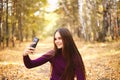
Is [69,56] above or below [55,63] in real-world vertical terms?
above

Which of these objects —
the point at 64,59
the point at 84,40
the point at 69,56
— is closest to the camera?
the point at 69,56

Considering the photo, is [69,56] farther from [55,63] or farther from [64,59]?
[55,63]

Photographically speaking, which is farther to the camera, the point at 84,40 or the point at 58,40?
the point at 84,40

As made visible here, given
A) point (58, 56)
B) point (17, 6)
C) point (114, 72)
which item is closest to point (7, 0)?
point (17, 6)

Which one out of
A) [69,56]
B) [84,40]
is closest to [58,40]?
[69,56]

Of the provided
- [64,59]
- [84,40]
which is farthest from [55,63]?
[84,40]

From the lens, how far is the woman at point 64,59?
15.6 ft

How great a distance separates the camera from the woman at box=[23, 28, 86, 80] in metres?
4.76

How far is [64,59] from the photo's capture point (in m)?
4.93

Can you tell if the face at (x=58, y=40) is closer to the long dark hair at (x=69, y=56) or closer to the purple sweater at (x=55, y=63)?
the long dark hair at (x=69, y=56)

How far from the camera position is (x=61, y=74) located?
193 inches

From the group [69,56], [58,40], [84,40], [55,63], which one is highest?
[58,40]

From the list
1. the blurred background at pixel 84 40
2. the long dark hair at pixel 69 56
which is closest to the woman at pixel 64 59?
the long dark hair at pixel 69 56

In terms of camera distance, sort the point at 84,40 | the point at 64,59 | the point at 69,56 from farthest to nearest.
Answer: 1. the point at 84,40
2. the point at 64,59
3. the point at 69,56
